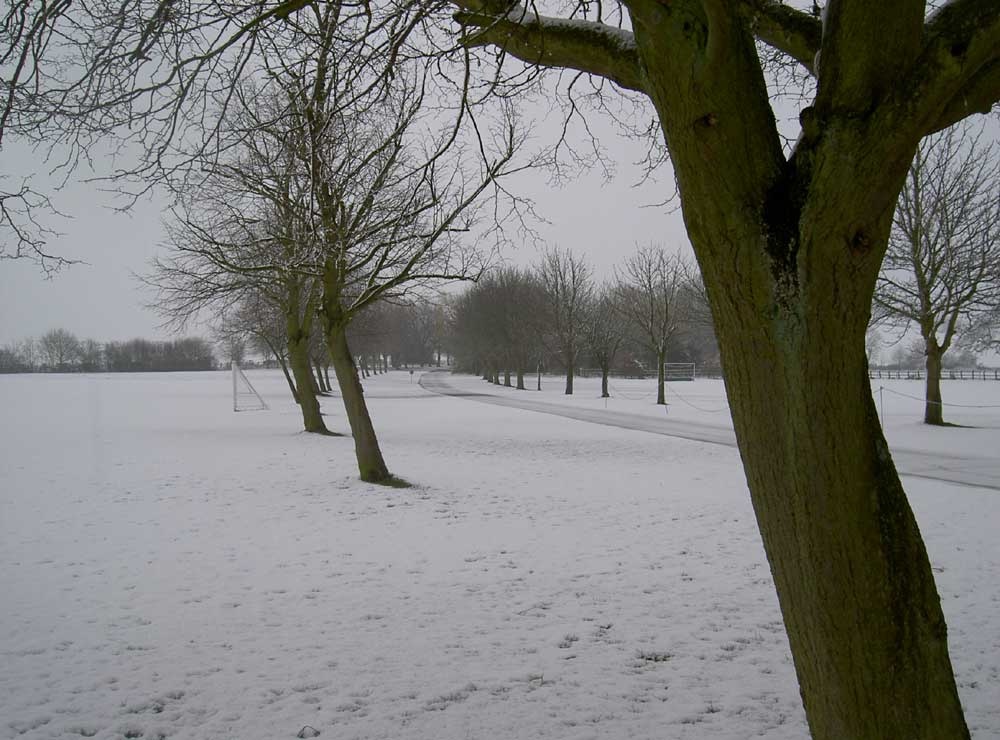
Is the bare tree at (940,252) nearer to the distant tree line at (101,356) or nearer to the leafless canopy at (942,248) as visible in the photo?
the leafless canopy at (942,248)

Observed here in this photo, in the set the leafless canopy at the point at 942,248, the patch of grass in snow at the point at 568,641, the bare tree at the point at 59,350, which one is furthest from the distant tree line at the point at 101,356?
the leafless canopy at the point at 942,248

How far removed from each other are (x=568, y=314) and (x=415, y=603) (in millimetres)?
34232

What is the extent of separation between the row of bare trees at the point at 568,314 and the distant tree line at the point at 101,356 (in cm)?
2252

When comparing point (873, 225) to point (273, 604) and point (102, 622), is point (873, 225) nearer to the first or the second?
point (273, 604)

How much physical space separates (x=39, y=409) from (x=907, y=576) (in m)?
27.3

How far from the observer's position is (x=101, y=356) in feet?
102

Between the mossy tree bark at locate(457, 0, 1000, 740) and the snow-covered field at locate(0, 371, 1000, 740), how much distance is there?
1418 mm

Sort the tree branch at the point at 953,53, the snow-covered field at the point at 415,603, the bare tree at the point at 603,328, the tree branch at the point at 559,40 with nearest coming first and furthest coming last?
1. the tree branch at the point at 953,53
2. the tree branch at the point at 559,40
3. the snow-covered field at the point at 415,603
4. the bare tree at the point at 603,328

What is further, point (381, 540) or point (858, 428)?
point (381, 540)

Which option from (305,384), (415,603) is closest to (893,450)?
(415,603)

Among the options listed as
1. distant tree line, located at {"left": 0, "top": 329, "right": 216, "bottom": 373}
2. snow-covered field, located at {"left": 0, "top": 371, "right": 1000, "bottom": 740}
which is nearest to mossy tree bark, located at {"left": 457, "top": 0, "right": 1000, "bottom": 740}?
snow-covered field, located at {"left": 0, "top": 371, "right": 1000, "bottom": 740}

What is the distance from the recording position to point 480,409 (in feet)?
88.1

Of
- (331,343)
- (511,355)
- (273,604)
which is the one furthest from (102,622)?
(511,355)

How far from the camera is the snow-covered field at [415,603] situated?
11.3 feet
